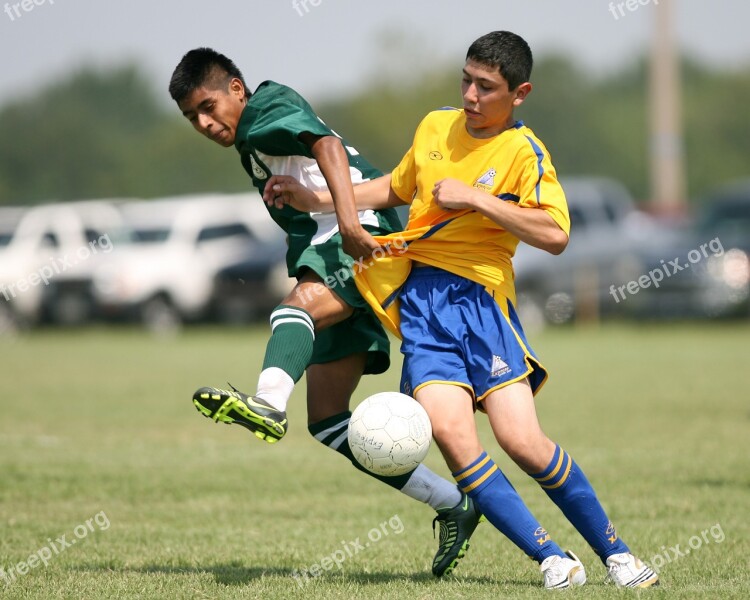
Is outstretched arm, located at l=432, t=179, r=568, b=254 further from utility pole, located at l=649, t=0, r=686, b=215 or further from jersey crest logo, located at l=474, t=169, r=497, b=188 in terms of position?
utility pole, located at l=649, t=0, r=686, b=215

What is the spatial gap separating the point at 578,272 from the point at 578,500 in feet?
56.9

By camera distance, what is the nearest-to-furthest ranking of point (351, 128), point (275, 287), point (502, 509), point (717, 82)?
point (502, 509), point (275, 287), point (351, 128), point (717, 82)

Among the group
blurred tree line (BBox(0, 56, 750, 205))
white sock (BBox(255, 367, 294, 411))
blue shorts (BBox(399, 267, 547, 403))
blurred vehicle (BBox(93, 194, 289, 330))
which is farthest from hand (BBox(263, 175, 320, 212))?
blurred tree line (BBox(0, 56, 750, 205))

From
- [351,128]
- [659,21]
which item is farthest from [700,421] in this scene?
[351,128]

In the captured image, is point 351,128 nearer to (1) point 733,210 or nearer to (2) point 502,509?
(1) point 733,210

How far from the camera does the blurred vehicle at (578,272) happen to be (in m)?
21.8

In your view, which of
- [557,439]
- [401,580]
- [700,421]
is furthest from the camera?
[700,421]

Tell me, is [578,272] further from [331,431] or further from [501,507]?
[501,507]

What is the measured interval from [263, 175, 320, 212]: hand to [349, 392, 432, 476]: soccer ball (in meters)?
0.99

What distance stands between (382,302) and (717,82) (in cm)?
6860

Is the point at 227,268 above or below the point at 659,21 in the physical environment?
below

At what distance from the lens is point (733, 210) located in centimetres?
2253

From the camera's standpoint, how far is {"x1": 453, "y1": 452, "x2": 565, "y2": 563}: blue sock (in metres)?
5.11

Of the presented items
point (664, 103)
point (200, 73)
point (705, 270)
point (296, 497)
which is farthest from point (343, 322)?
point (664, 103)
